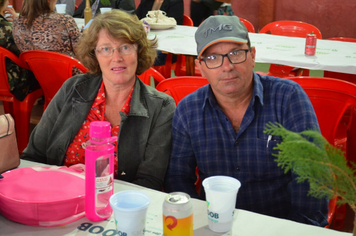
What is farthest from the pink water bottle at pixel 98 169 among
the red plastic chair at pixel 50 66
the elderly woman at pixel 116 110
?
the red plastic chair at pixel 50 66

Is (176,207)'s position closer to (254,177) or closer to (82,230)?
(82,230)

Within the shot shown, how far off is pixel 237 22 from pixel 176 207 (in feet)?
3.38

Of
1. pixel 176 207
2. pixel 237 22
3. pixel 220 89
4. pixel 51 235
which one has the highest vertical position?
pixel 237 22

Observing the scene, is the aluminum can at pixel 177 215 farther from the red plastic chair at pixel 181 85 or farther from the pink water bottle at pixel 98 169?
the red plastic chair at pixel 181 85

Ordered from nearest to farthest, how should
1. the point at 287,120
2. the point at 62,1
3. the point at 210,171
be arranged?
the point at 287,120 < the point at 210,171 < the point at 62,1

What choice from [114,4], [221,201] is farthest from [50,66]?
[114,4]

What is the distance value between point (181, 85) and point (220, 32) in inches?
28.5

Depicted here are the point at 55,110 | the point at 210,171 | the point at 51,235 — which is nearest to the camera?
the point at 51,235

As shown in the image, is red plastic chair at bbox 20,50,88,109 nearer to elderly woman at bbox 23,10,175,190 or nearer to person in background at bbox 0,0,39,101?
person in background at bbox 0,0,39,101

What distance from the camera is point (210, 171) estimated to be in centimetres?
199

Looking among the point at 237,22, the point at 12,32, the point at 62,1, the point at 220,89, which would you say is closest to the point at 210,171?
the point at 220,89

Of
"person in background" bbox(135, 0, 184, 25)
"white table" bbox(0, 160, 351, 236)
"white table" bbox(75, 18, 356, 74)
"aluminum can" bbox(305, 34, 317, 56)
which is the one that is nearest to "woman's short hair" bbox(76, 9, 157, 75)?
"white table" bbox(0, 160, 351, 236)

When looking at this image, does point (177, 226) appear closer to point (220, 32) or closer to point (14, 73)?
point (220, 32)

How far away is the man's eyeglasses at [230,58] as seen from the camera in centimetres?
187
